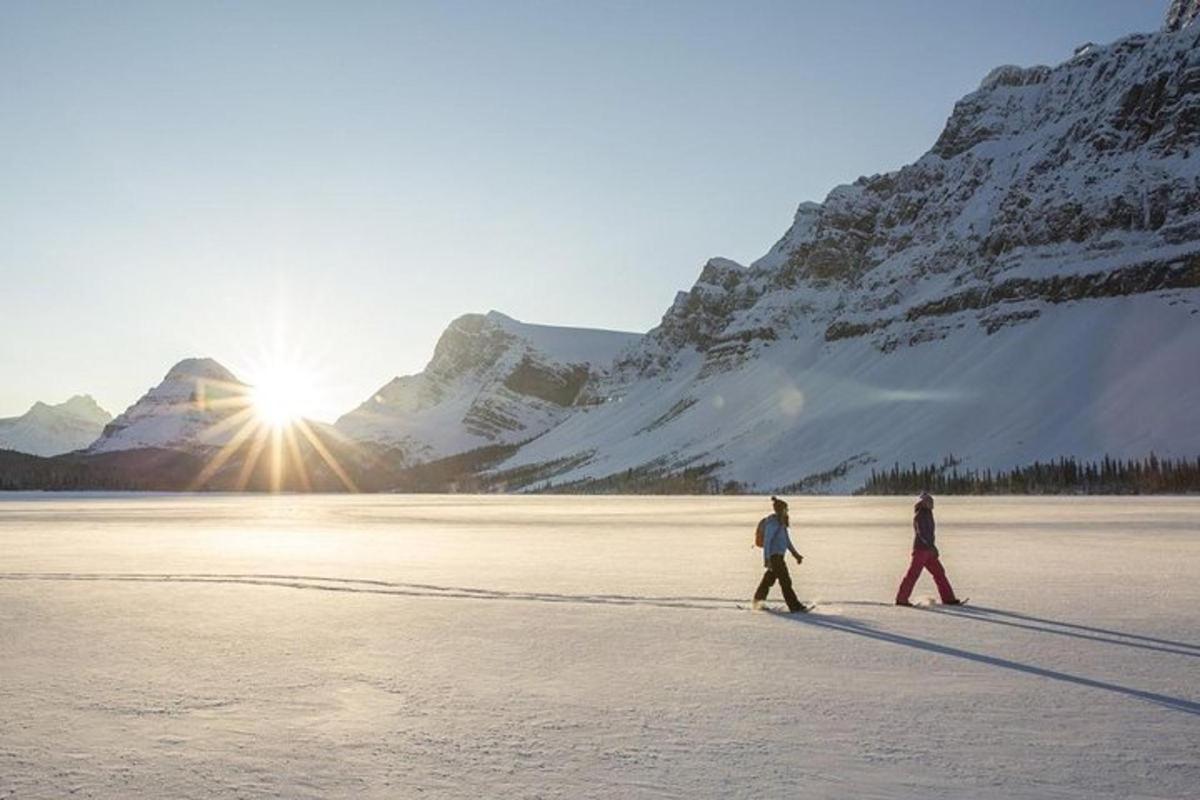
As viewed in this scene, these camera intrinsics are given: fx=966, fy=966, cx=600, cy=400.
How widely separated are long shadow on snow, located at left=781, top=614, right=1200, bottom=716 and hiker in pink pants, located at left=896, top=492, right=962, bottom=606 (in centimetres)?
246

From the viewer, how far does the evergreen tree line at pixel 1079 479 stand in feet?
509

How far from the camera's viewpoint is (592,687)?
1164cm

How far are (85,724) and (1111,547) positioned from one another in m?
33.1

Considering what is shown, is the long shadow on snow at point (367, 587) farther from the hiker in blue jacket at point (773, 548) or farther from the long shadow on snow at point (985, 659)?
the long shadow on snow at point (985, 659)

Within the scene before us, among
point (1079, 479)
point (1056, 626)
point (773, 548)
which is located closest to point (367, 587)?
point (773, 548)

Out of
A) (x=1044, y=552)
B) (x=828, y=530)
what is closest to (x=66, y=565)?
(x=1044, y=552)

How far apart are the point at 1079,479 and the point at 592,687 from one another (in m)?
177

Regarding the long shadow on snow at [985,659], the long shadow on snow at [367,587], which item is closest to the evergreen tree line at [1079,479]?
the long shadow on snow at [367,587]

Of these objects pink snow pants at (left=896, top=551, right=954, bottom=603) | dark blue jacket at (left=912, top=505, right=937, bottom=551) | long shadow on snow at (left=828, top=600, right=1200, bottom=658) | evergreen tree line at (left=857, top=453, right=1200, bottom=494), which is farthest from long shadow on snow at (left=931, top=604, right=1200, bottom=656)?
evergreen tree line at (left=857, top=453, right=1200, bottom=494)

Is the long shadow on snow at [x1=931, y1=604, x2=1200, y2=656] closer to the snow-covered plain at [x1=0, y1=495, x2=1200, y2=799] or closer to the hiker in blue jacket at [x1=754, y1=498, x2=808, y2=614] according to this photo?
the snow-covered plain at [x1=0, y1=495, x2=1200, y2=799]

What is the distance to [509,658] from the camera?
13.5m

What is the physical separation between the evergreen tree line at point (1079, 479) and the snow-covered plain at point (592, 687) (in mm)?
151103

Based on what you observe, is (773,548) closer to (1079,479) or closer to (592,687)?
(592,687)

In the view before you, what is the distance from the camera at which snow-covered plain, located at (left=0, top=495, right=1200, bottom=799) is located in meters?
8.13
